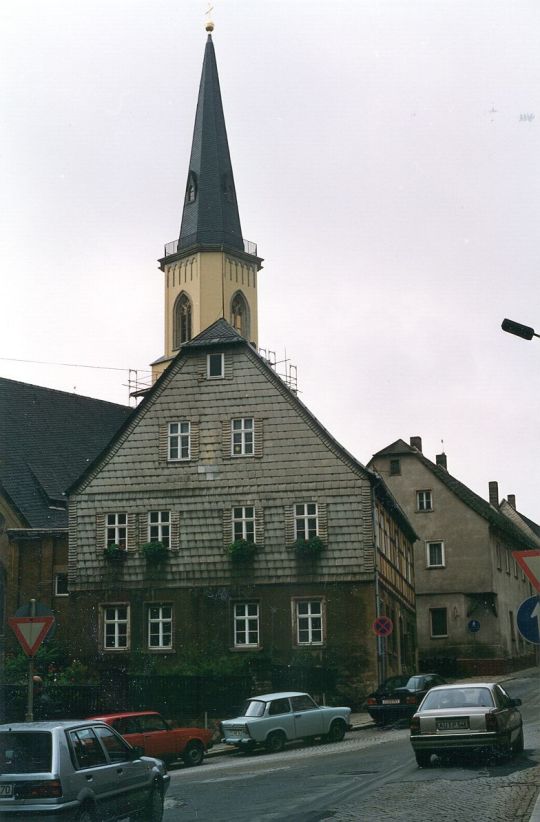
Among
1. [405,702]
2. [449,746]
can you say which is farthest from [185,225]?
[449,746]

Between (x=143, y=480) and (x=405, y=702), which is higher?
(x=143, y=480)

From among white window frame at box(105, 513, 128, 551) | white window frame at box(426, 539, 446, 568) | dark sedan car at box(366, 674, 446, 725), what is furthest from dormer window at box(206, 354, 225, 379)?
white window frame at box(426, 539, 446, 568)

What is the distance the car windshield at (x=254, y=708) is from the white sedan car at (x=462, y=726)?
7.55 meters

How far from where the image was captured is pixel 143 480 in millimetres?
42625

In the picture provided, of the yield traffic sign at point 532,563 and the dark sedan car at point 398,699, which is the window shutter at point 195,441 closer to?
the dark sedan car at point 398,699

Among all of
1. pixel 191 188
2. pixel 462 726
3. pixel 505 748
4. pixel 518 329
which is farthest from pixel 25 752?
pixel 191 188

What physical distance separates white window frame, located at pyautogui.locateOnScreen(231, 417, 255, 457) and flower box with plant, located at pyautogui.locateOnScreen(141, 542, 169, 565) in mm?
4008

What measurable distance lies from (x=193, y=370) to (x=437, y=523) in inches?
851

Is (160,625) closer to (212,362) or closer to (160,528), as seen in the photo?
(160,528)

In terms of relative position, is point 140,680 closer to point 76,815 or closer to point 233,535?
point 233,535

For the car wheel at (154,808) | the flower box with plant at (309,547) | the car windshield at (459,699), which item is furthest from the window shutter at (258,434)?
the car wheel at (154,808)

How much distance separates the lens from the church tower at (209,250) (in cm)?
9062

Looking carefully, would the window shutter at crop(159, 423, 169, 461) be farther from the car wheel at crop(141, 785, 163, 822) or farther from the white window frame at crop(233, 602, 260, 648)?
the car wheel at crop(141, 785, 163, 822)

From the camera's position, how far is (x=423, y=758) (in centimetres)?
2002
